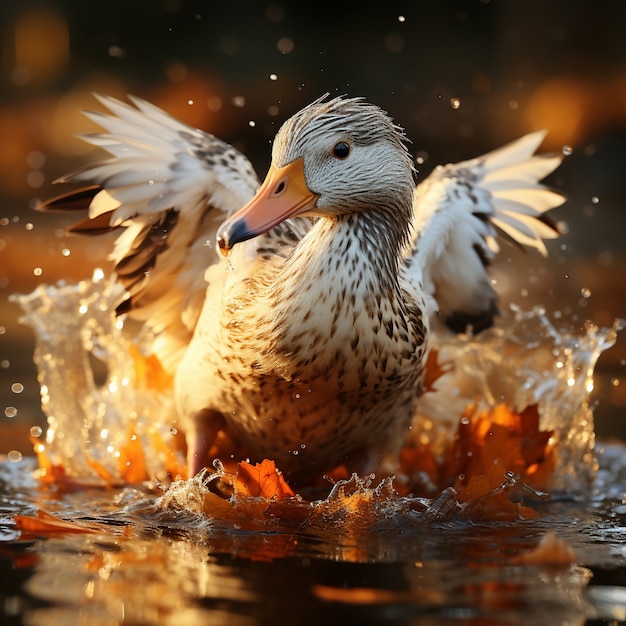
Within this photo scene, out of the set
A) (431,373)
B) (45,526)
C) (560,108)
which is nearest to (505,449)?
(431,373)

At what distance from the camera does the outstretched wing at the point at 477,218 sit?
3779mm

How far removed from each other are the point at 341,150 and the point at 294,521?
0.98 meters

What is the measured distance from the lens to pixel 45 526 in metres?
2.75

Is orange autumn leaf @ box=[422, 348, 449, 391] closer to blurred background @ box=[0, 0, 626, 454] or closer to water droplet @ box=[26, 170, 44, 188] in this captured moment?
blurred background @ box=[0, 0, 626, 454]

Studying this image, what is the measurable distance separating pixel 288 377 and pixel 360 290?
312 millimetres

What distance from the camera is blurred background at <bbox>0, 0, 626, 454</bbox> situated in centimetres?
1009

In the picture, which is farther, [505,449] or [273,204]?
[505,449]

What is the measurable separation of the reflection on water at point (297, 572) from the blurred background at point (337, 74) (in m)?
6.60

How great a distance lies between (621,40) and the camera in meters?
10.9

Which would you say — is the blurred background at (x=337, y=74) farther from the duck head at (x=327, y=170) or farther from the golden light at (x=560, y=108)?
the duck head at (x=327, y=170)

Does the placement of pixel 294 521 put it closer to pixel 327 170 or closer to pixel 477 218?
pixel 327 170

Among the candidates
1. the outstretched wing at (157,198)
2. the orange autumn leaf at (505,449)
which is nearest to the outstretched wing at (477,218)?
the orange autumn leaf at (505,449)

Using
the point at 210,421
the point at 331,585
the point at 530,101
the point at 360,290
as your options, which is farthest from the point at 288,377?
the point at 530,101

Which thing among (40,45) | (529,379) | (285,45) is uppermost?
(40,45)
